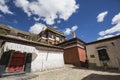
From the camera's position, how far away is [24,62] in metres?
9.84

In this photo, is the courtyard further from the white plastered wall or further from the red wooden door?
the white plastered wall

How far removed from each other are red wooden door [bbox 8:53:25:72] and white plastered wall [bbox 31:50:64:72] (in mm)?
1444

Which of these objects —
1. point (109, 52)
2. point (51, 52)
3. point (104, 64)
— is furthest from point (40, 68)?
point (109, 52)

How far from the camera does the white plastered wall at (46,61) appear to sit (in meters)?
10.9

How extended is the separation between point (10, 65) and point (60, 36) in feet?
92.2

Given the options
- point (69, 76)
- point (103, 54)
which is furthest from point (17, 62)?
point (103, 54)

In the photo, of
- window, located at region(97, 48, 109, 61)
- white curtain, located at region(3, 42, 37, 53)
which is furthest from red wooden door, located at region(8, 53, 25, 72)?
window, located at region(97, 48, 109, 61)

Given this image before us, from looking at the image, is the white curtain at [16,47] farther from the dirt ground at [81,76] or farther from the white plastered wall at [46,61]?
the dirt ground at [81,76]

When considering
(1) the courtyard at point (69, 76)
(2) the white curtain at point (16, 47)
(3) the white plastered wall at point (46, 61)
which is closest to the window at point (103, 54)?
(1) the courtyard at point (69, 76)

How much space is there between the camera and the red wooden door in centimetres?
863

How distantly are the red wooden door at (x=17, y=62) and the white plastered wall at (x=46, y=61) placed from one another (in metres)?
1.44

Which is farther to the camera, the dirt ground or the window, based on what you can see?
the window

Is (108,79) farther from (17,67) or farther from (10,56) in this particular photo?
(10,56)

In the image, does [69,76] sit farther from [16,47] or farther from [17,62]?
[16,47]
